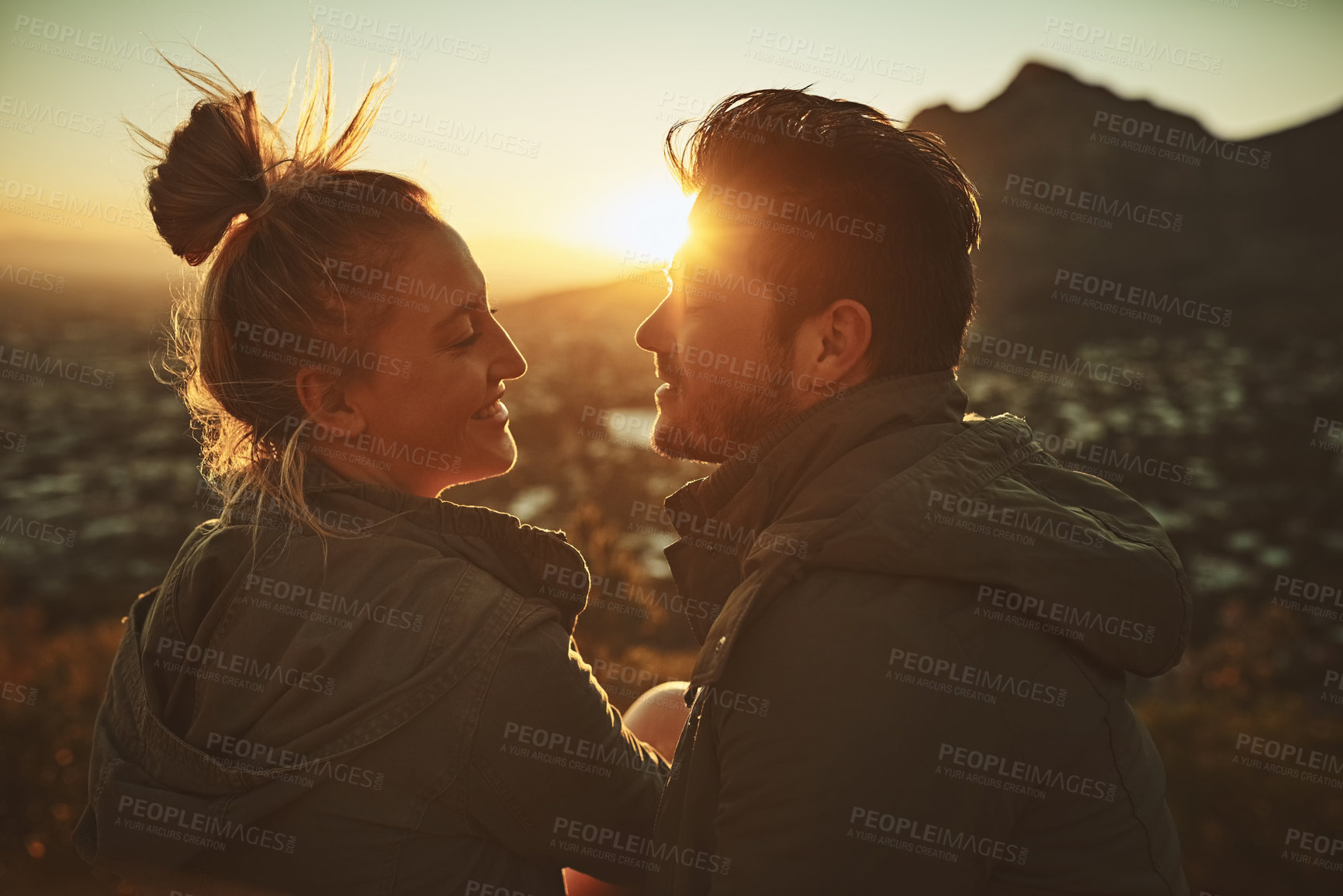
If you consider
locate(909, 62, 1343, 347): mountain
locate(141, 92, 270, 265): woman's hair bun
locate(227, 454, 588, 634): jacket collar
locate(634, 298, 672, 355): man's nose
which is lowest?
locate(227, 454, 588, 634): jacket collar

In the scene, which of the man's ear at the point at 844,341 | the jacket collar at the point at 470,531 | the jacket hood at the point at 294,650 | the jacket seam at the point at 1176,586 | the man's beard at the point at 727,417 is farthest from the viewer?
the man's beard at the point at 727,417

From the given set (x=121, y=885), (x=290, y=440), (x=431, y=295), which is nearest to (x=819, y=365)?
(x=431, y=295)

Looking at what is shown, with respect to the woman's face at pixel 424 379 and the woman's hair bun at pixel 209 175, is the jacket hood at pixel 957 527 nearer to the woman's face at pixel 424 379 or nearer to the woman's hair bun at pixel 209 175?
the woman's face at pixel 424 379

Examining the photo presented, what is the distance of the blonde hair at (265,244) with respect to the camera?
99.6 inches

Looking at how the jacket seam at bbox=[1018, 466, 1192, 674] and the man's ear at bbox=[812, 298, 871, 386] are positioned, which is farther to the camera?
the man's ear at bbox=[812, 298, 871, 386]

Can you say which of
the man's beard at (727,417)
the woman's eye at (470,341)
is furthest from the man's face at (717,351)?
the woman's eye at (470,341)

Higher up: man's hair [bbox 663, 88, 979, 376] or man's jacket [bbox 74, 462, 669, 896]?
man's hair [bbox 663, 88, 979, 376]

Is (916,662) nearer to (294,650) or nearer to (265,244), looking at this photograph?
(294,650)

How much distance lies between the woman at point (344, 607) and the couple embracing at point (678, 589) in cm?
1

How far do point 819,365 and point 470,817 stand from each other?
4.98ft

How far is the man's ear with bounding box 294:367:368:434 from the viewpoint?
8.43 feet

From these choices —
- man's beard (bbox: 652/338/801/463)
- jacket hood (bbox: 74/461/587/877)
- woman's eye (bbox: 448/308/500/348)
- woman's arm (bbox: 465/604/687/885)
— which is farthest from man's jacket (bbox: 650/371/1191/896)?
woman's eye (bbox: 448/308/500/348)

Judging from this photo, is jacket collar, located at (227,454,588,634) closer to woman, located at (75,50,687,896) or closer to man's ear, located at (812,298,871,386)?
woman, located at (75,50,687,896)

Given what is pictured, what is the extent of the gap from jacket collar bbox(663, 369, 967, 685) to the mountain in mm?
40616
